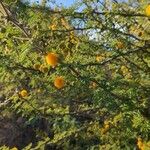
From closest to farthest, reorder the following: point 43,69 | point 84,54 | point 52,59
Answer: point 52,59
point 43,69
point 84,54

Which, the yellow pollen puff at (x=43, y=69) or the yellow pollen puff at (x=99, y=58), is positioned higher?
the yellow pollen puff at (x=99, y=58)

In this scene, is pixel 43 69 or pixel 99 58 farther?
pixel 99 58

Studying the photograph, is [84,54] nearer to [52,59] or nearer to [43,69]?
[43,69]

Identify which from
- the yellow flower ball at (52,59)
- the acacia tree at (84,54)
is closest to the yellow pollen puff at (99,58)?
the acacia tree at (84,54)

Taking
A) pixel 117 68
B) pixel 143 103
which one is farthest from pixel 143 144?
pixel 117 68

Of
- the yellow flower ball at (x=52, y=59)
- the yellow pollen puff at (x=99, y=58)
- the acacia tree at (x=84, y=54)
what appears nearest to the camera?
the yellow flower ball at (x=52, y=59)

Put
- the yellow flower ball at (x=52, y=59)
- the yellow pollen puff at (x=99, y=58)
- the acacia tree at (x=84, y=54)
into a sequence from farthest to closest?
the yellow pollen puff at (x=99, y=58)
the acacia tree at (x=84, y=54)
the yellow flower ball at (x=52, y=59)

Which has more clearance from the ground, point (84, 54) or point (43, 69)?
point (84, 54)

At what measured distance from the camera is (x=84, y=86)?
3.61 metres

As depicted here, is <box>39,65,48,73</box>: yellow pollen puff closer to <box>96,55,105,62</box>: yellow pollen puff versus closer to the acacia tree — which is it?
the acacia tree

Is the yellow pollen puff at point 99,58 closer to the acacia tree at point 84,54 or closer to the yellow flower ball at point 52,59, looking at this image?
the acacia tree at point 84,54

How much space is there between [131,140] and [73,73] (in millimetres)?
1709

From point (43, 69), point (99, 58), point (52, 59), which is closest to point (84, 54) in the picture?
point (99, 58)

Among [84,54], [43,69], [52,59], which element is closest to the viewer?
[52,59]
